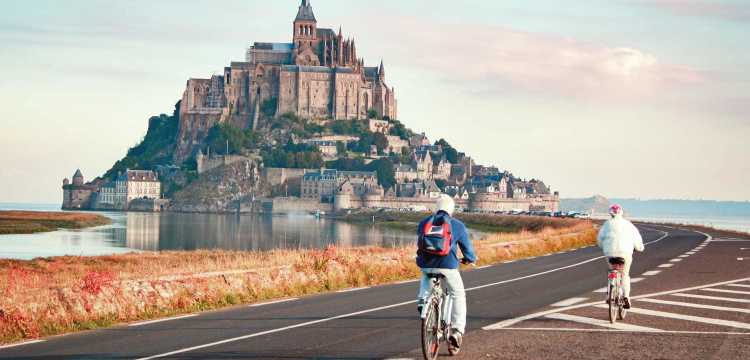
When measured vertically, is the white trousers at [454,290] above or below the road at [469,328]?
above

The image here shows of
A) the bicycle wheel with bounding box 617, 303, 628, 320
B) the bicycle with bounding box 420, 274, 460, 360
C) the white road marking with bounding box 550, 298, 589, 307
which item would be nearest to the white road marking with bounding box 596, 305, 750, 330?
the bicycle wheel with bounding box 617, 303, 628, 320

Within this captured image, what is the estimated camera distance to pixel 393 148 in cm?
19862

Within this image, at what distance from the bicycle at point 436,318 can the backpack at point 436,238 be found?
28 centimetres

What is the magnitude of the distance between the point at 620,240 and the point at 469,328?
243 cm

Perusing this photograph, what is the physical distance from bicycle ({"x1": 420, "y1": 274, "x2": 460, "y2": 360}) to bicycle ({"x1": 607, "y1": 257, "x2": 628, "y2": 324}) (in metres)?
3.34

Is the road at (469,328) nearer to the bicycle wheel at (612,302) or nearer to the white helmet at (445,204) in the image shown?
the bicycle wheel at (612,302)

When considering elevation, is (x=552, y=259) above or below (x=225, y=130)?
below

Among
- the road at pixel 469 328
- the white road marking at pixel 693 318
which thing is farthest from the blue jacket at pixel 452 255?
the white road marking at pixel 693 318

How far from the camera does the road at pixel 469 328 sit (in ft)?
36.4

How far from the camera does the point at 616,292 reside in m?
13.3

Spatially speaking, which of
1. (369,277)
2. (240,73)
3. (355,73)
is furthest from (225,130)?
(369,277)

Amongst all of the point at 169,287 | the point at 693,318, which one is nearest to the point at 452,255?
the point at 693,318

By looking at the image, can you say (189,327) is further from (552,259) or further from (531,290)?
(552,259)

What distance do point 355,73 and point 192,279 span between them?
7085 inches
